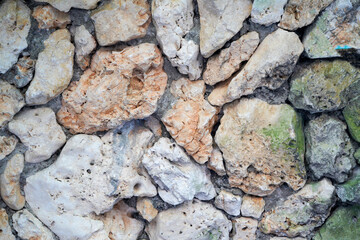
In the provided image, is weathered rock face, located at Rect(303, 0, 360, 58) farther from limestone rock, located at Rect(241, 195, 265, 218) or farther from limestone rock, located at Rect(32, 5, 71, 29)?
limestone rock, located at Rect(32, 5, 71, 29)

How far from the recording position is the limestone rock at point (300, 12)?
163 cm

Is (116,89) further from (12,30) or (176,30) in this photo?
(12,30)

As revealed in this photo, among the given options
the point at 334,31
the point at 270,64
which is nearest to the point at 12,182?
the point at 270,64

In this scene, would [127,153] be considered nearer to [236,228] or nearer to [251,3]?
[236,228]

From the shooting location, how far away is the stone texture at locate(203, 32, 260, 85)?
1726 millimetres

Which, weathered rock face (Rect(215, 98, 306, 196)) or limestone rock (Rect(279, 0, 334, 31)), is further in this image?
weathered rock face (Rect(215, 98, 306, 196))

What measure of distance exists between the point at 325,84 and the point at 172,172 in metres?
0.76

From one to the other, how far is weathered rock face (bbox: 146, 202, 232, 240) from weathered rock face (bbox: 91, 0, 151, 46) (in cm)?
85

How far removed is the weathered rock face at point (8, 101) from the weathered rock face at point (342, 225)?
59.4 inches

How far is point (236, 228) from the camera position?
2.01 meters

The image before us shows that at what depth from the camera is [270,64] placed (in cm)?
170

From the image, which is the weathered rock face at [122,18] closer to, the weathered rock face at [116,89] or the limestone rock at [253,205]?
the weathered rock face at [116,89]

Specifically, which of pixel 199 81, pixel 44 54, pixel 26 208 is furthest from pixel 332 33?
pixel 26 208

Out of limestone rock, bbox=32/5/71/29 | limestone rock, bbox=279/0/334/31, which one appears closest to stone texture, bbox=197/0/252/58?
limestone rock, bbox=279/0/334/31
